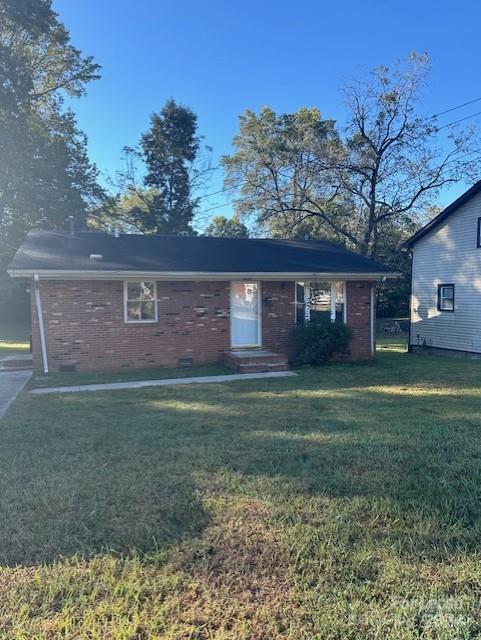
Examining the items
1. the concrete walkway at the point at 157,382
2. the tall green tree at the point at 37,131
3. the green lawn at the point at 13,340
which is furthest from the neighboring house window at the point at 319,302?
the tall green tree at the point at 37,131

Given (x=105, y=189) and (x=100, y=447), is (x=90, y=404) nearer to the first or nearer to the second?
(x=100, y=447)

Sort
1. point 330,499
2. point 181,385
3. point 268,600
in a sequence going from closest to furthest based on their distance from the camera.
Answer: point 268,600
point 330,499
point 181,385

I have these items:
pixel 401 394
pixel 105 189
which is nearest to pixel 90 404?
pixel 401 394

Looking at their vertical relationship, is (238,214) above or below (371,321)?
above

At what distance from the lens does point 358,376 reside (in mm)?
10570

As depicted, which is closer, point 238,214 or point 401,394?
point 401,394

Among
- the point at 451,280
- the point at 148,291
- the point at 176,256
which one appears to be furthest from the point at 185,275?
the point at 451,280

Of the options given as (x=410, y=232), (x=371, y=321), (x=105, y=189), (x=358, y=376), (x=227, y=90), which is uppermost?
(x=227, y=90)

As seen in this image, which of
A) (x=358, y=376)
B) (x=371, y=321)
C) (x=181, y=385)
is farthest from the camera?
(x=371, y=321)

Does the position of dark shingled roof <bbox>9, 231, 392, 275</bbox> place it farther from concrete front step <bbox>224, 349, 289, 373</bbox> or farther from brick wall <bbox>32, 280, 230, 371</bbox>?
concrete front step <bbox>224, 349, 289, 373</bbox>

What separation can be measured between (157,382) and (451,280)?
35.0 ft

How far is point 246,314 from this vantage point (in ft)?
41.6

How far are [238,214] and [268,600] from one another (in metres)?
28.2

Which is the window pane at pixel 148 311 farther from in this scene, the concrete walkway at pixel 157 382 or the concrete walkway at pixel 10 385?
the concrete walkway at pixel 10 385
